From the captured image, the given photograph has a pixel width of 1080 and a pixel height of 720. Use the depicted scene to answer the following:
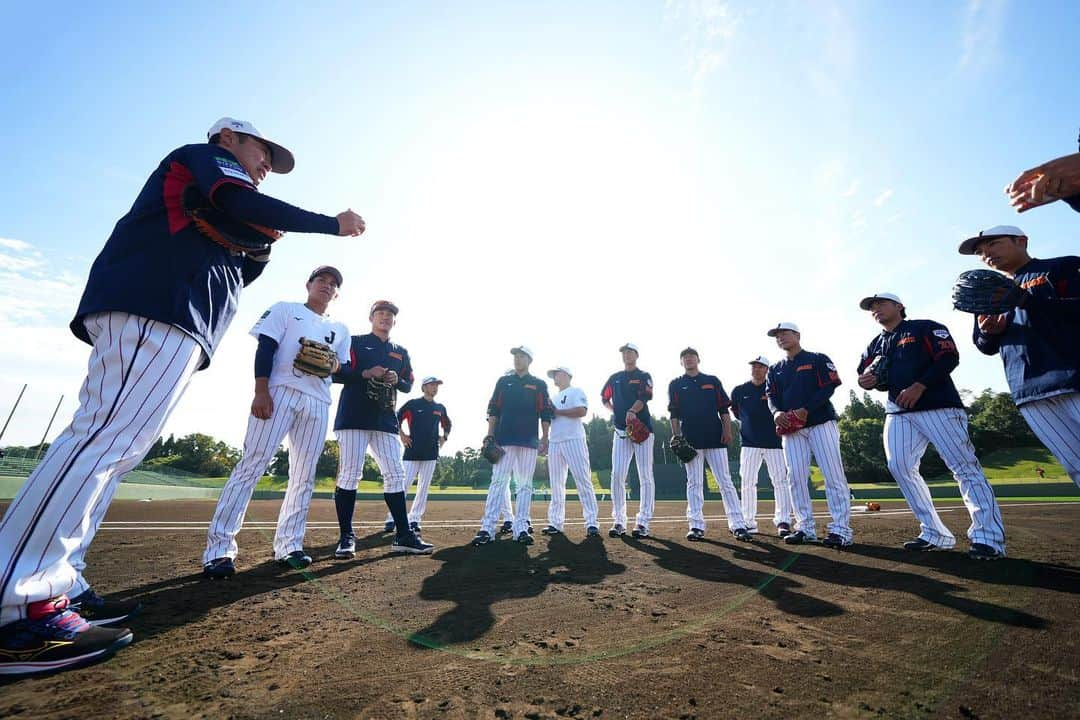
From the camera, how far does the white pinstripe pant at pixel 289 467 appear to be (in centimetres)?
340

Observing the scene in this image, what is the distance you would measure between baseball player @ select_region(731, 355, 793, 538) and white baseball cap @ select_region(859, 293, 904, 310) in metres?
1.87

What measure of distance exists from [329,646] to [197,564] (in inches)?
104

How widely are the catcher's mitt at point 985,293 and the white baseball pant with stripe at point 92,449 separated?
4.84 metres

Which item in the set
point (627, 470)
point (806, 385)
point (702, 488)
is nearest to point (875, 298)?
point (806, 385)

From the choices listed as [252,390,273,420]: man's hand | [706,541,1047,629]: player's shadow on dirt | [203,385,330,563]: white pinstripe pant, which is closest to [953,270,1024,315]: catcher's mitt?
[706,541,1047,629]: player's shadow on dirt

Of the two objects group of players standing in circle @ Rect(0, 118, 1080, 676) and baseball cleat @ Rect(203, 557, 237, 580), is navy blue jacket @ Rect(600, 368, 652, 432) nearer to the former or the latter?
group of players standing in circle @ Rect(0, 118, 1080, 676)

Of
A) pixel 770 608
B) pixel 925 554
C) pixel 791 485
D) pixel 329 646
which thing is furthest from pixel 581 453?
pixel 329 646

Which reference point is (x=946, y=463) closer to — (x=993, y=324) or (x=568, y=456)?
(x=993, y=324)

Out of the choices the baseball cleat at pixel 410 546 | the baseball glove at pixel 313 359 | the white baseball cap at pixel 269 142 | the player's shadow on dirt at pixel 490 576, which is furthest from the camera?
the baseball cleat at pixel 410 546

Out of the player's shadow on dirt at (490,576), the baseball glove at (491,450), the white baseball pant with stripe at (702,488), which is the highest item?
the baseball glove at (491,450)

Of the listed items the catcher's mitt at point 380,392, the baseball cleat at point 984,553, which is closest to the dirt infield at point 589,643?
the baseball cleat at point 984,553

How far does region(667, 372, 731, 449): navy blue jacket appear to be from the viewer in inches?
260

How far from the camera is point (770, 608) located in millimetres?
2455

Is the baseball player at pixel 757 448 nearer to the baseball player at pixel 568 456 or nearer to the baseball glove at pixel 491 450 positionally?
the baseball player at pixel 568 456
